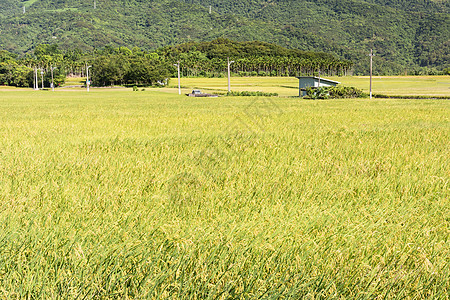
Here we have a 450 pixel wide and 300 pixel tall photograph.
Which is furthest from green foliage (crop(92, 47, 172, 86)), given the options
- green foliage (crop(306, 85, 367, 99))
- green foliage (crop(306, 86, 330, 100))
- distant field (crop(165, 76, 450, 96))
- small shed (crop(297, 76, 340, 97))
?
green foliage (crop(306, 86, 330, 100))

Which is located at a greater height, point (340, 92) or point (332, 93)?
point (340, 92)

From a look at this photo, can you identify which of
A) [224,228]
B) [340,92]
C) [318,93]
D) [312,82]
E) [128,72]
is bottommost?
[224,228]

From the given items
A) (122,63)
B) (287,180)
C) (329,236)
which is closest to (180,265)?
(329,236)

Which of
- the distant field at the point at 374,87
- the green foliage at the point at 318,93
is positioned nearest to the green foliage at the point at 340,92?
the green foliage at the point at 318,93

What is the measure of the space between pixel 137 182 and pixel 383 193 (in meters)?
3.26

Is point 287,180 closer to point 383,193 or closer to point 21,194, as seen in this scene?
point 383,193

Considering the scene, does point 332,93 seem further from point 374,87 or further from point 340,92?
point 374,87

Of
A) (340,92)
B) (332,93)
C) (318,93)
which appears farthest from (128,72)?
(318,93)

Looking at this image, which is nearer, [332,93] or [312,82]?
[332,93]

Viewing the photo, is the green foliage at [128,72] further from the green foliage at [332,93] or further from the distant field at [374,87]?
the green foliage at [332,93]

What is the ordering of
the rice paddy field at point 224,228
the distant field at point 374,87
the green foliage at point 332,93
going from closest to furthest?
1. the rice paddy field at point 224,228
2. the green foliage at point 332,93
3. the distant field at point 374,87

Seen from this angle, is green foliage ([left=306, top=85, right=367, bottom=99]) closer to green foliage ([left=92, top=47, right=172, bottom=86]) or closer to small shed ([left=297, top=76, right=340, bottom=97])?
small shed ([left=297, top=76, right=340, bottom=97])

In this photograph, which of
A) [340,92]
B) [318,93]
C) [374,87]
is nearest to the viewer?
[318,93]

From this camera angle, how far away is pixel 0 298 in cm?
238
